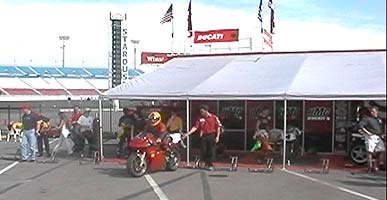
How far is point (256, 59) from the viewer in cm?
2042

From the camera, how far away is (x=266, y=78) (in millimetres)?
17125

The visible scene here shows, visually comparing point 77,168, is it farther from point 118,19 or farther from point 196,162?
point 118,19

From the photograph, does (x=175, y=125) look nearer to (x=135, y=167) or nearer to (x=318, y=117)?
(x=135, y=167)

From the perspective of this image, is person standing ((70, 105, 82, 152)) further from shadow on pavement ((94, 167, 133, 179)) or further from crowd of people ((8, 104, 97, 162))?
shadow on pavement ((94, 167, 133, 179))

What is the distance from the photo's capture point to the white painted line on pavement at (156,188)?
35.0 feet

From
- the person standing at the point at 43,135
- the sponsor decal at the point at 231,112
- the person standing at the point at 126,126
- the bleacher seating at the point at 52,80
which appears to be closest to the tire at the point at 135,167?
the person standing at the point at 126,126

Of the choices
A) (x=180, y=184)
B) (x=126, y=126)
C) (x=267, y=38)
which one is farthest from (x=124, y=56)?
(x=180, y=184)

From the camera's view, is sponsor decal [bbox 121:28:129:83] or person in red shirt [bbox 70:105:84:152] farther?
sponsor decal [bbox 121:28:129:83]

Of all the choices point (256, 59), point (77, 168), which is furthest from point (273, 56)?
point (77, 168)

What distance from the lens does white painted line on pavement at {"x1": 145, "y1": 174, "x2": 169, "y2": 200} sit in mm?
10664

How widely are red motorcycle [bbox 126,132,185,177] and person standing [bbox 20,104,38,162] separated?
443 cm

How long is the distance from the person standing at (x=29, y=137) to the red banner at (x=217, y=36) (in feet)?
45.7

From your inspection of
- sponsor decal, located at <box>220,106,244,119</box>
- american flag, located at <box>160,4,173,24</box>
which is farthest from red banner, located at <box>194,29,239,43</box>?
sponsor decal, located at <box>220,106,244,119</box>

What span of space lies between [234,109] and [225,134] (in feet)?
2.94
